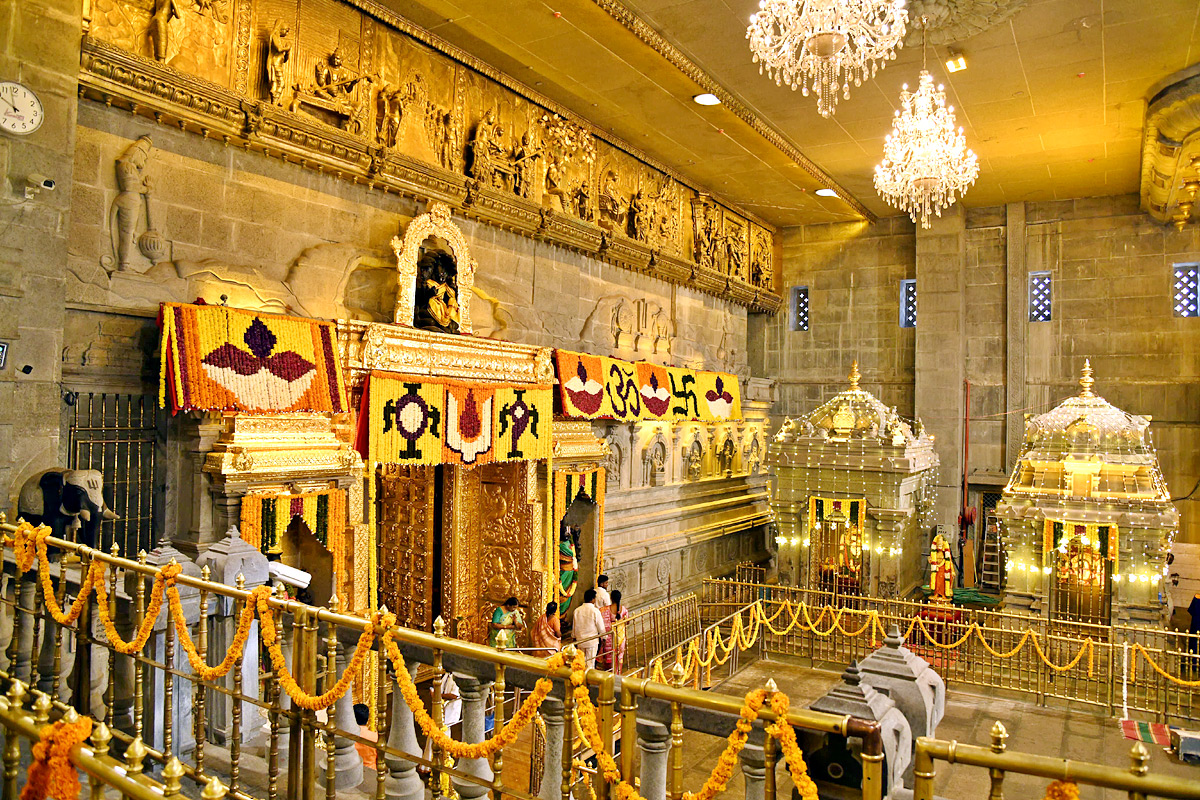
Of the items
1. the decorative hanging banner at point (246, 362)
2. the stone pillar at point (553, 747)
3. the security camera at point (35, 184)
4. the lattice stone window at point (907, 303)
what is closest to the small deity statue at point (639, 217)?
the lattice stone window at point (907, 303)

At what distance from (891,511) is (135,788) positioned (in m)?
11.8

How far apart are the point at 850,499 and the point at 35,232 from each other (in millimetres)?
11230

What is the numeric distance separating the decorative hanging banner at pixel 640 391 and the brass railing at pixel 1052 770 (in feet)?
31.3

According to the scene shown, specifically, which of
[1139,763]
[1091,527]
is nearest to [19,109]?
[1139,763]

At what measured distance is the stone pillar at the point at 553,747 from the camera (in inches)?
118

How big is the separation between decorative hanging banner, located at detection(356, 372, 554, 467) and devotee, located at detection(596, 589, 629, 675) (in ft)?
7.81

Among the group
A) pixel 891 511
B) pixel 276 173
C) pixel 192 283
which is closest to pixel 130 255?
pixel 192 283

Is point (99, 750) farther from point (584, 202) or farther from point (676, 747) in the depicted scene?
point (584, 202)

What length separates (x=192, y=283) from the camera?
7.60 meters

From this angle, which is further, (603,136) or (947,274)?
(947,274)

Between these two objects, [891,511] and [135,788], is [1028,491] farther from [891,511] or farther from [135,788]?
[135,788]

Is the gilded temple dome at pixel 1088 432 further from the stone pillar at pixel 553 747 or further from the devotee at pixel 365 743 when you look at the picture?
the stone pillar at pixel 553 747

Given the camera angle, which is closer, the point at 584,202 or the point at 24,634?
the point at 24,634

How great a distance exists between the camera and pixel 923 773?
2291 mm
